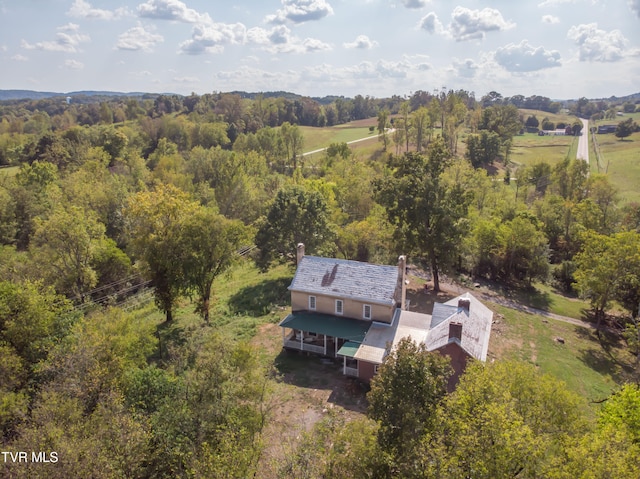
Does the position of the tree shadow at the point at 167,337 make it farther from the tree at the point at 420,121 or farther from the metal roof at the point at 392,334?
the tree at the point at 420,121

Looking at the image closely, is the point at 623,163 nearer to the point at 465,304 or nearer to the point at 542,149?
the point at 542,149

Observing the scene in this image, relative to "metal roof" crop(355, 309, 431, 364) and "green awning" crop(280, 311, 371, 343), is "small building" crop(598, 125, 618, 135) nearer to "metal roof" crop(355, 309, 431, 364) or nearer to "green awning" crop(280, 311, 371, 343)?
"metal roof" crop(355, 309, 431, 364)

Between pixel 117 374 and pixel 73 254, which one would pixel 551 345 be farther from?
pixel 73 254

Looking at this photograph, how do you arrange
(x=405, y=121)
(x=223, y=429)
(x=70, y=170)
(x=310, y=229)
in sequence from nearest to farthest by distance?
(x=223, y=429) < (x=310, y=229) < (x=70, y=170) < (x=405, y=121)

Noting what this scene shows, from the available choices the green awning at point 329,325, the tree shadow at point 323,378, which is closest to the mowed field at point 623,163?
the green awning at point 329,325

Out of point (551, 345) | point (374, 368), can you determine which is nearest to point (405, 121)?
point (551, 345)

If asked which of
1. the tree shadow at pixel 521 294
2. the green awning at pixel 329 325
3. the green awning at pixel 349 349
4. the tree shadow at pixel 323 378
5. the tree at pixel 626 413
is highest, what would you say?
the tree at pixel 626 413

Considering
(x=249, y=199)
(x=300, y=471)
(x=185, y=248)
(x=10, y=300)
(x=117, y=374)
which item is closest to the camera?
(x=300, y=471)
